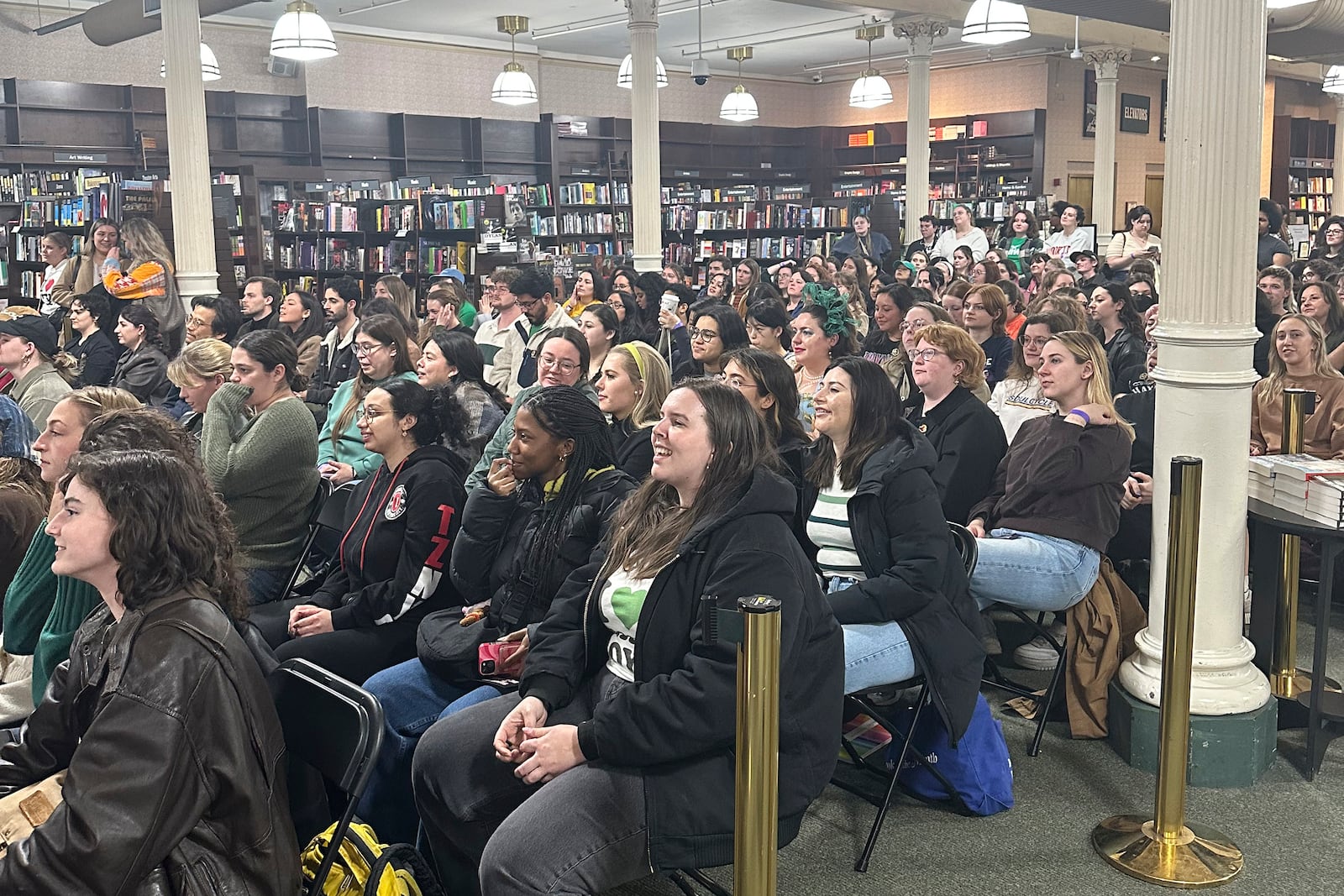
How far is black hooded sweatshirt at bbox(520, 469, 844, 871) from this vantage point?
2.13 metres

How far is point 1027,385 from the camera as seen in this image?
15.7 ft

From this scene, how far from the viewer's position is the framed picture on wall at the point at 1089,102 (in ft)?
→ 53.0

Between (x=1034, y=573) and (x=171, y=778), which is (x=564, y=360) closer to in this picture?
(x=1034, y=573)

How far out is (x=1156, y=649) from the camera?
329 cm

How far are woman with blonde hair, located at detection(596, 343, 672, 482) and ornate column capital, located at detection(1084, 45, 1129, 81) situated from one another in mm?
11688

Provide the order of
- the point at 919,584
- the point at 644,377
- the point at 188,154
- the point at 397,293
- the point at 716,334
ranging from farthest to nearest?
1. the point at 188,154
2. the point at 397,293
3. the point at 716,334
4. the point at 644,377
5. the point at 919,584

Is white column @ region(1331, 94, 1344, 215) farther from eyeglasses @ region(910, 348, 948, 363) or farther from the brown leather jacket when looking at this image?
the brown leather jacket

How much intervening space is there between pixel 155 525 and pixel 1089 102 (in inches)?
644

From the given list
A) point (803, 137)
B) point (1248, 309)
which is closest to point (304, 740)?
point (1248, 309)

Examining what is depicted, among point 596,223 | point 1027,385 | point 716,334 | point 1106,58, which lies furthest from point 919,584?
point 1106,58

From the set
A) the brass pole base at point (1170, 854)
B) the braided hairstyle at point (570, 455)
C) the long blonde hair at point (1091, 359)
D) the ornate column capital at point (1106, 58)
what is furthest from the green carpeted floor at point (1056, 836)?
the ornate column capital at point (1106, 58)

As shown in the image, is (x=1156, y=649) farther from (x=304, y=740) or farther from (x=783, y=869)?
(x=304, y=740)

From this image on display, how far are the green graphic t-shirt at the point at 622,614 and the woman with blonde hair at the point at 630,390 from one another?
1307mm

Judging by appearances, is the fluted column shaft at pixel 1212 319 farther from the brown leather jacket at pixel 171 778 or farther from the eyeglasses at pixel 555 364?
the brown leather jacket at pixel 171 778
